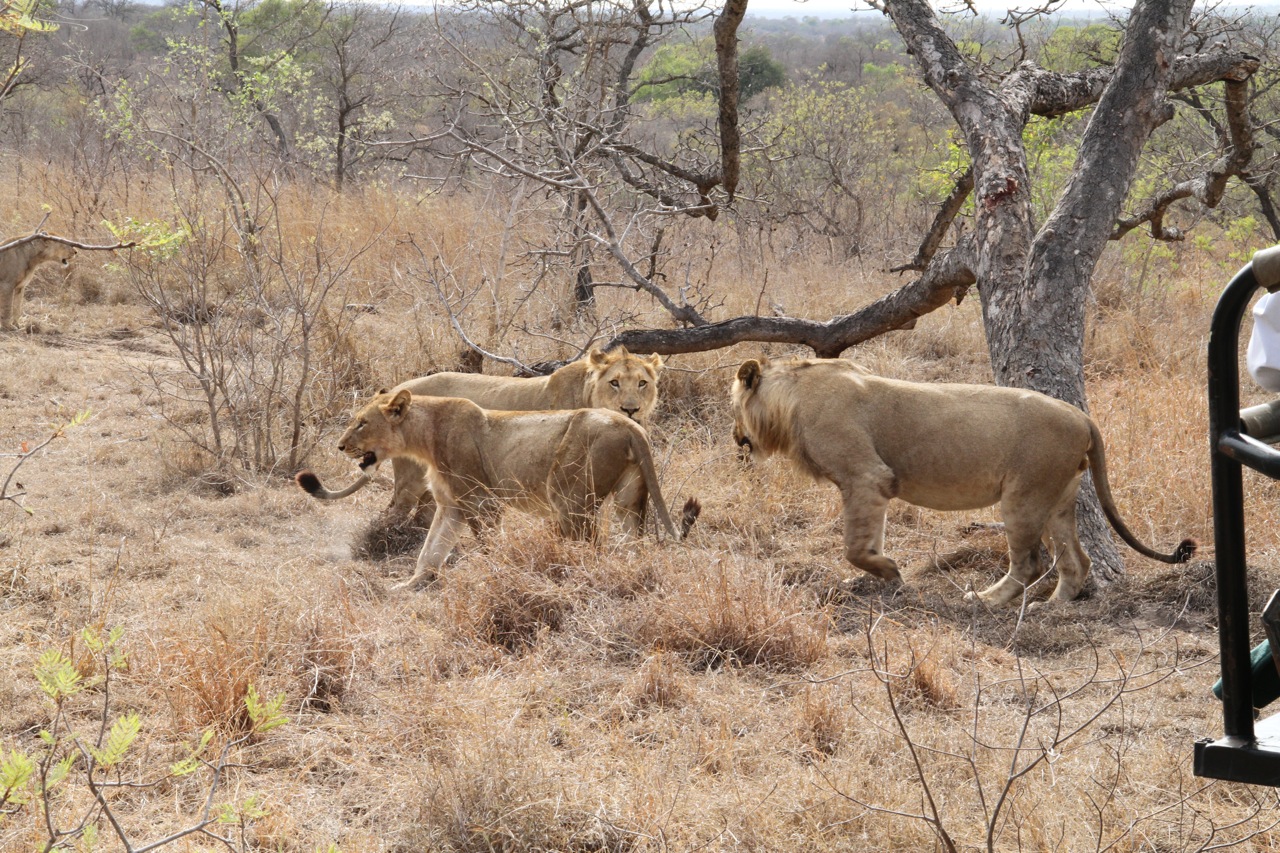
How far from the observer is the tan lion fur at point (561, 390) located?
21.7 ft

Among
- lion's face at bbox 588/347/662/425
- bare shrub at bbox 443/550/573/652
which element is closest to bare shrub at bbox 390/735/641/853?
bare shrub at bbox 443/550/573/652

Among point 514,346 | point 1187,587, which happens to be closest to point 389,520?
point 514,346

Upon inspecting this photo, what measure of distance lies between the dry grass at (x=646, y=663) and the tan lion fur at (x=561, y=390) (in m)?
0.34

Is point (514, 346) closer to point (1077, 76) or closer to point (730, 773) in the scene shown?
point (1077, 76)

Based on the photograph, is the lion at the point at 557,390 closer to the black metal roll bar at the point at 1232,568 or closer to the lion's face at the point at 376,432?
the lion's face at the point at 376,432

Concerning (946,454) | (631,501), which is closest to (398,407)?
(631,501)

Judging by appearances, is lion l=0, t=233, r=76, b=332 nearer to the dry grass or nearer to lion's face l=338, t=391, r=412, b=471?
the dry grass

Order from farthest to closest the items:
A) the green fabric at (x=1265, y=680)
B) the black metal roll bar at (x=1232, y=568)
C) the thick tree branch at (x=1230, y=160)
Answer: the thick tree branch at (x=1230, y=160) < the green fabric at (x=1265, y=680) < the black metal roll bar at (x=1232, y=568)

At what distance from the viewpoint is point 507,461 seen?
593 centimetres

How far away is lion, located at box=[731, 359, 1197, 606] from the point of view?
5.09 meters

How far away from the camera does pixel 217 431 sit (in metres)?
7.30

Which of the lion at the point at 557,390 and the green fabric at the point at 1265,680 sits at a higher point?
the green fabric at the point at 1265,680

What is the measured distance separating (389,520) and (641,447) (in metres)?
1.68

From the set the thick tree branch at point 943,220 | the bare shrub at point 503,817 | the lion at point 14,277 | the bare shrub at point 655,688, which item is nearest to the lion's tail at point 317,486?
the bare shrub at point 655,688
